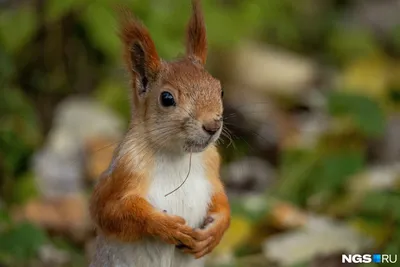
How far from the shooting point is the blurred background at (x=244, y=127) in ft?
16.3

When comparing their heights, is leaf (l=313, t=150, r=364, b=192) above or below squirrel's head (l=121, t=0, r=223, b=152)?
above

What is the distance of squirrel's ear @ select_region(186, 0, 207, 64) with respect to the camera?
3312 millimetres

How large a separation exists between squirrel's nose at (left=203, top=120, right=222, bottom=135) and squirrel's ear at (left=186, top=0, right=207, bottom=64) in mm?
339

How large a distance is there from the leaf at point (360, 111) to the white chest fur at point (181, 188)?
2468 millimetres

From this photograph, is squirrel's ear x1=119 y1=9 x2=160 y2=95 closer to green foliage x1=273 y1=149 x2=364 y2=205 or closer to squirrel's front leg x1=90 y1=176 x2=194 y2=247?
squirrel's front leg x1=90 y1=176 x2=194 y2=247

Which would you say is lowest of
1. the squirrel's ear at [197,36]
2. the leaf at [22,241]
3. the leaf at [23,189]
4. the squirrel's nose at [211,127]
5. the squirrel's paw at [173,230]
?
the squirrel's paw at [173,230]

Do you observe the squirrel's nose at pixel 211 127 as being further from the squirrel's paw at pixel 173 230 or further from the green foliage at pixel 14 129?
the green foliage at pixel 14 129

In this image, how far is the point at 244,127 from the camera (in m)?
6.36

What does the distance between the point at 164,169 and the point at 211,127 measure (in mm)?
245

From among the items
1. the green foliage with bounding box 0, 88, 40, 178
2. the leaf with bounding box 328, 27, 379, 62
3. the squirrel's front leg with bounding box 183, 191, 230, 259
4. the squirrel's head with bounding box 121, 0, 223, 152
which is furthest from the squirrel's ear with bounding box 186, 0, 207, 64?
the leaf with bounding box 328, 27, 379, 62

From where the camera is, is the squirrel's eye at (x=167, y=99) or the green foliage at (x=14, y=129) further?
the green foliage at (x=14, y=129)

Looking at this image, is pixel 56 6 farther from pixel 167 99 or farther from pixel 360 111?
pixel 167 99

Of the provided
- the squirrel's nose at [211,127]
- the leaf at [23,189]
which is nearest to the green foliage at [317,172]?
the leaf at [23,189]

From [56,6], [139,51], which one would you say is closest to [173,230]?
[139,51]
